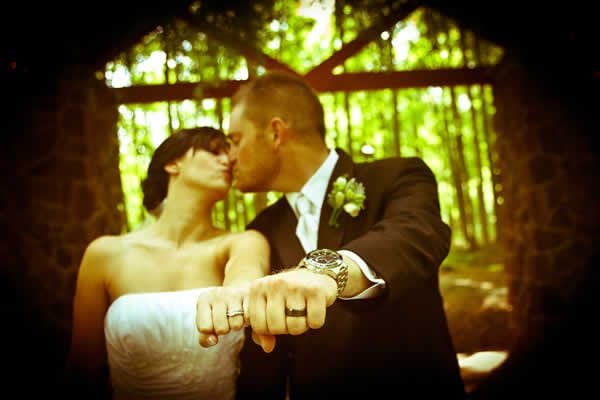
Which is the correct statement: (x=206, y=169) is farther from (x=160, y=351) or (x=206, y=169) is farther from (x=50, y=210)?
(x=50, y=210)

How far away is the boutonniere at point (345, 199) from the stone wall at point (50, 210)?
2.73m

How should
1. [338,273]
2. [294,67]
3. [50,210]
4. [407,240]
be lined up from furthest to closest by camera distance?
[294,67] → [50,210] → [407,240] → [338,273]

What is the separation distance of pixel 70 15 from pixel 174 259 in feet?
9.49

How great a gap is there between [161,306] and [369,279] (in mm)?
1125

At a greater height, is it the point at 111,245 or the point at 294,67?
the point at 294,67

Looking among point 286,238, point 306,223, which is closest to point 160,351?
point 286,238

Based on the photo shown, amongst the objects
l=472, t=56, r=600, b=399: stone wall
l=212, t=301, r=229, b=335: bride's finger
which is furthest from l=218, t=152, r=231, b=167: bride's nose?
l=472, t=56, r=600, b=399: stone wall

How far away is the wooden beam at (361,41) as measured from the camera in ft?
11.8

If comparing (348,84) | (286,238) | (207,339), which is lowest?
(207,339)

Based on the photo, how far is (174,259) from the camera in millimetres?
1749

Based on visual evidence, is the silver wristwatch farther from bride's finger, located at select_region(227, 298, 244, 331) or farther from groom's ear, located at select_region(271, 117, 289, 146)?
groom's ear, located at select_region(271, 117, 289, 146)

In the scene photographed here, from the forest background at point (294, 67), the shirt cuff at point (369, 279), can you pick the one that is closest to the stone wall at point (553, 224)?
the forest background at point (294, 67)

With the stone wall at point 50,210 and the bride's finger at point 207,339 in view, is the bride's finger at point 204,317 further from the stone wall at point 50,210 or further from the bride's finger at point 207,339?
the stone wall at point 50,210

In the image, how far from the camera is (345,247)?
1.07 meters
